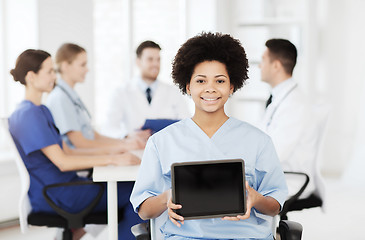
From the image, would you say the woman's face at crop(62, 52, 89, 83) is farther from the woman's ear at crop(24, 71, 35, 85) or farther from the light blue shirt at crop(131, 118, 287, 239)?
the light blue shirt at crop(131, 118, 287, 239)

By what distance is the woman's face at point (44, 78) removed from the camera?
258cm

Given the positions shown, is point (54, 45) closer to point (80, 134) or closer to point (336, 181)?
point (80, 134)

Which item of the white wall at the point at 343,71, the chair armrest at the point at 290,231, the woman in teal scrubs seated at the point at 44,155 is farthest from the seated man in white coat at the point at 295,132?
the white wall at the point at 343,71

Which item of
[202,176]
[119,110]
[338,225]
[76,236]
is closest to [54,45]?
[119,110]

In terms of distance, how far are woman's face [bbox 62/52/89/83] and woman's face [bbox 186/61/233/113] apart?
5.53 ft

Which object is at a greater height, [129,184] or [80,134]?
[80,134]

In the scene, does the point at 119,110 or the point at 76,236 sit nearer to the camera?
the point at 76,236

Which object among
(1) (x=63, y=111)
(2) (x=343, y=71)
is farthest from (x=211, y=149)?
(2) (x=343, y=71)

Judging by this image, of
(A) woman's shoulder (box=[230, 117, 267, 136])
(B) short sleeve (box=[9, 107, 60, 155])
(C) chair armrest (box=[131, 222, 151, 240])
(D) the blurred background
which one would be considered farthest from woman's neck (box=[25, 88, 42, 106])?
(D) the blurred background

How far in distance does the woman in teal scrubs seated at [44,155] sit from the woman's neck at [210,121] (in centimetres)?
81

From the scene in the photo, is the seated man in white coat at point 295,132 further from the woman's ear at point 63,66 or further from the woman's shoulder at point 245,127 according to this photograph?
the woman's ear at point 63,66

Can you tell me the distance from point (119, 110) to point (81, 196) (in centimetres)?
151

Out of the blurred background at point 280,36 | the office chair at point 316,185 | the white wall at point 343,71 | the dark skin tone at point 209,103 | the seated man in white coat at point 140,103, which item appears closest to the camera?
the dark skin tone at point 209,103

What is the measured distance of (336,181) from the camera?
535 centimetres
